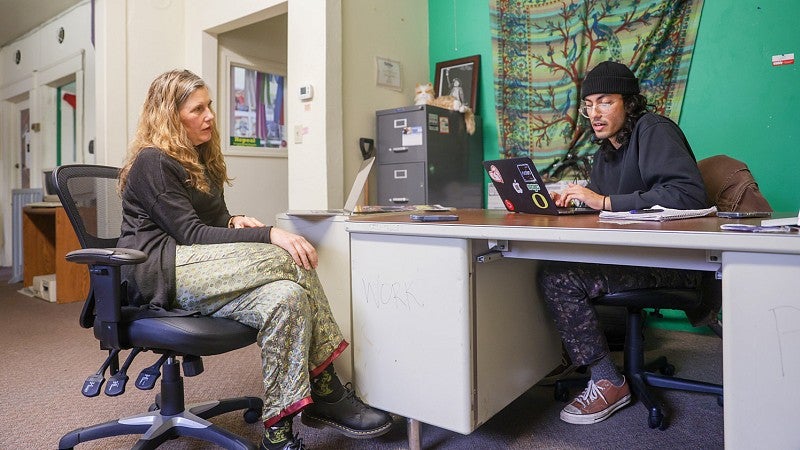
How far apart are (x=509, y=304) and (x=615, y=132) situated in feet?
2.48

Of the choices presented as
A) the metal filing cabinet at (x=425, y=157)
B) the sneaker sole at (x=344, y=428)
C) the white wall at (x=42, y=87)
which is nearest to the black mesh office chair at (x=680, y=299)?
the sneaker sole at (x=344, y=428)

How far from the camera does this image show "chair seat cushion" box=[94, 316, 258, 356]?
1256mm

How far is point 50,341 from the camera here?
277 centimetres

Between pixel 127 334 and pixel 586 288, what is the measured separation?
1.27 metres

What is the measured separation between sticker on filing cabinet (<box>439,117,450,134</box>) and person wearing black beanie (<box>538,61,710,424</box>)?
136cm

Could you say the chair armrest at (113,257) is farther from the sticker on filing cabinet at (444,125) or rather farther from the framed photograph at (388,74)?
the framed photograph at (388,74)

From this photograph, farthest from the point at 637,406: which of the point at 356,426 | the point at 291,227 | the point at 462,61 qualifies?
the point at 462,61

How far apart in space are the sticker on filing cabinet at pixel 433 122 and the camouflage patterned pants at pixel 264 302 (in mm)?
1834

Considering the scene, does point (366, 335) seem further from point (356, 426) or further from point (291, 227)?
point (291, 227)

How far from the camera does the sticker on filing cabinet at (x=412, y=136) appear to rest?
3066 millimetres

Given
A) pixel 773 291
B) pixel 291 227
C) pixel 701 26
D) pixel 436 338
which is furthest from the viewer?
pixel 701 26

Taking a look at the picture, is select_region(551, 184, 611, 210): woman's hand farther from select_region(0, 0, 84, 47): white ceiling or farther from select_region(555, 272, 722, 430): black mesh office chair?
select_region(0, 0, 84, 47): white ceiling

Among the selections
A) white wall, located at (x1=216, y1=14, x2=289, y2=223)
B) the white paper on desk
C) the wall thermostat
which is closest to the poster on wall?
white wall, located at (x1=216, y1=14, x2=289, y2=223)

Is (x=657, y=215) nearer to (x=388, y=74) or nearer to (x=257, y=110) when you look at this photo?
(x=388, y=74)
